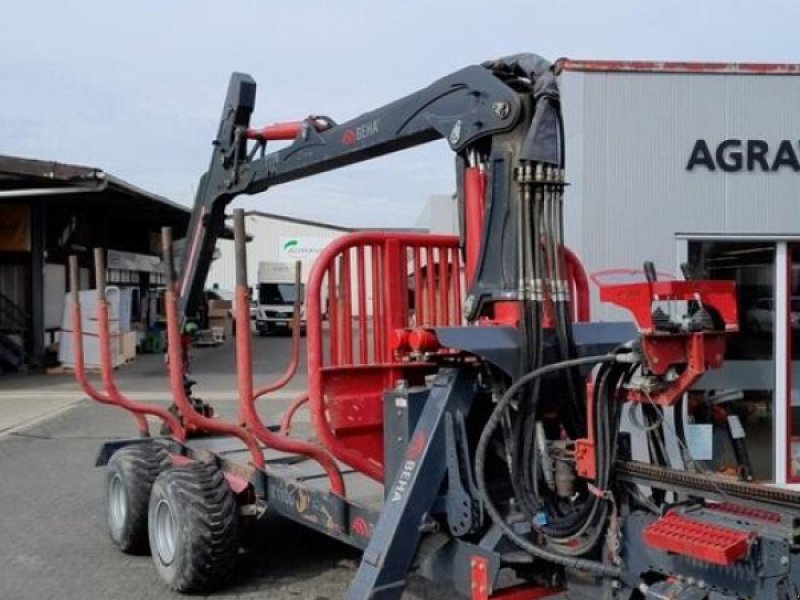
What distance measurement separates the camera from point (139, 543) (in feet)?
20.5

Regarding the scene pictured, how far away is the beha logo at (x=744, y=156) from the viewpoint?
7738 mm

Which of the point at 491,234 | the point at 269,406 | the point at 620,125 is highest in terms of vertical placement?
the point at 620,125

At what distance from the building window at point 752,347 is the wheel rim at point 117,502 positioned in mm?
5039

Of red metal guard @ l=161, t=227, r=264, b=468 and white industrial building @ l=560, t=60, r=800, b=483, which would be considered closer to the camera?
red metal guard @ l=161, t=227, r=264, b=468

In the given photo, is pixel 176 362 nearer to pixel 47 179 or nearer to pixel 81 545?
pixel 81 545

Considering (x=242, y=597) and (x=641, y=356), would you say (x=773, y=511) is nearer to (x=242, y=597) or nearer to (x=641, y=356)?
(x=641, y=356)

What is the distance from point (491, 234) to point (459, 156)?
1.73 ft

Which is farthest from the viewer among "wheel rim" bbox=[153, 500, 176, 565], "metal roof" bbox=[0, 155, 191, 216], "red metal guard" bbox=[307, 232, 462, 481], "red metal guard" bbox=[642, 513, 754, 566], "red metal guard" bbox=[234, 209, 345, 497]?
"metal roof" bbox=[0, 155, 191, 216]

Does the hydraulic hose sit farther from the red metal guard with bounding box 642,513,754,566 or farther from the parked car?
the parked car

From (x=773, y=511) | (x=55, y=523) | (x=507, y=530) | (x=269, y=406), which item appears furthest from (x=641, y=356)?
(x=269, y=406)

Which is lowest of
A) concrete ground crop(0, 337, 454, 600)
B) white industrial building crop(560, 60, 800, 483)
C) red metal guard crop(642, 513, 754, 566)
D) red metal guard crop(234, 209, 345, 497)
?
concrete ground crop(0, 337, 454, 600)

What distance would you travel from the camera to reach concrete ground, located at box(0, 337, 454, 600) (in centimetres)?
557

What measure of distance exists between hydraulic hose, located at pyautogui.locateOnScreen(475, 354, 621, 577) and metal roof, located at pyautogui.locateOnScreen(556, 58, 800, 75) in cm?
472

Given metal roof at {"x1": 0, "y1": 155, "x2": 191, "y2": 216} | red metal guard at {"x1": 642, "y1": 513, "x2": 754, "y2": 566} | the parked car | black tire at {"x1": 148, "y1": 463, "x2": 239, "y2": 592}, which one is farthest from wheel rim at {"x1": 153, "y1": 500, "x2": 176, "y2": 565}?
metal roof at {"x1": 0, "y1": 155, "x2": 191, "y2": 216}
